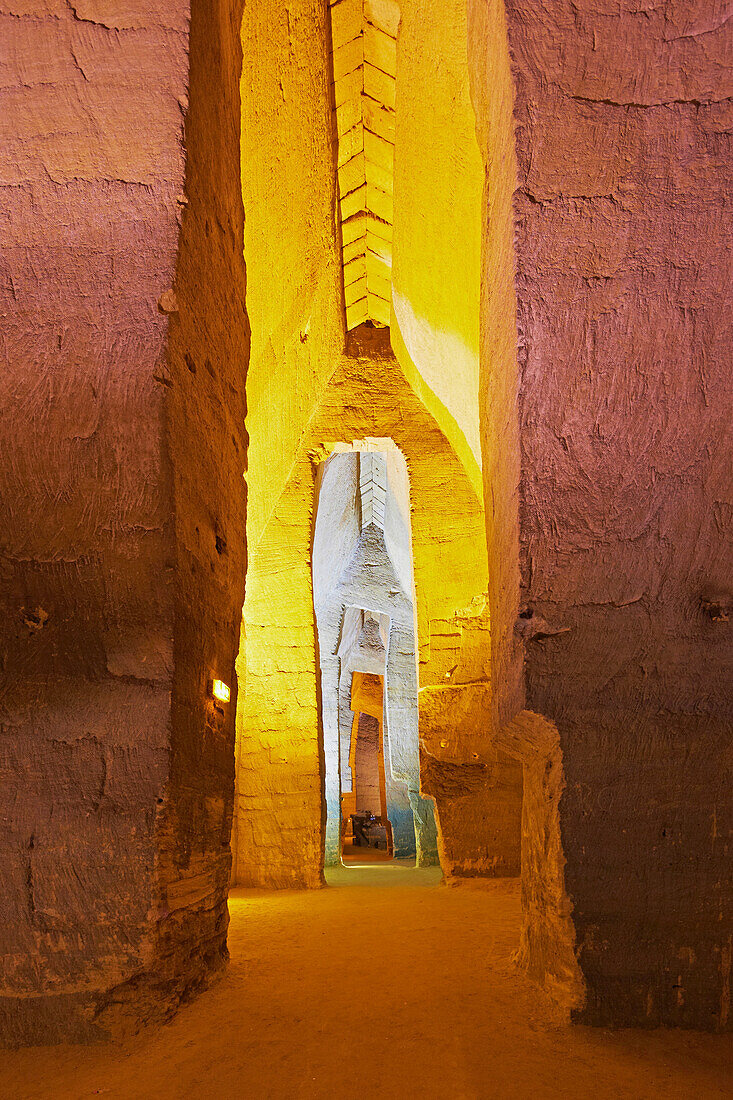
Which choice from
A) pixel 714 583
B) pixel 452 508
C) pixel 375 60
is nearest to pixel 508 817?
pixel 452 508

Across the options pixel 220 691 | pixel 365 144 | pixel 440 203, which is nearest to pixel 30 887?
pixel 220 691

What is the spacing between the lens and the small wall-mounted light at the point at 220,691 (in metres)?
3.43

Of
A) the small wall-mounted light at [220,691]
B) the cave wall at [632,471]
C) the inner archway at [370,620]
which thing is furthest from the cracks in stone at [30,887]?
the inner archway at [370,620]

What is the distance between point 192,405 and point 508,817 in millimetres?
5802

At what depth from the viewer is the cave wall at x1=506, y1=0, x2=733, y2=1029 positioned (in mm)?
2521

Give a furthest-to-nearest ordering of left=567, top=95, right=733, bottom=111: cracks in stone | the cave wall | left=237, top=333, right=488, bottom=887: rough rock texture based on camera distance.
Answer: left=237, top=333, right=488, bottom=887: rough rock texture
left=567, top=95, right=733, bottom=111: cracks in stone
the cave wall

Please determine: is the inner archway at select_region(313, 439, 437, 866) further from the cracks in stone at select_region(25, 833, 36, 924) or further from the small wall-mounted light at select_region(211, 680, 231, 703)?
the cracks in stone at select_region(25, 833, 36, 924)

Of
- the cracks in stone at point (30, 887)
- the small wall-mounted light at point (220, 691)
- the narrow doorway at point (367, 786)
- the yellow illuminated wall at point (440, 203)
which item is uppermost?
the yellow illuminated wall at point (440, 203)

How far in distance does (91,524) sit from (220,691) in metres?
1.07

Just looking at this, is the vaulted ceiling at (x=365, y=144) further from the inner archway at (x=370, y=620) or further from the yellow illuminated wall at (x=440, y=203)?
the inner archway at (x=370, y=620)

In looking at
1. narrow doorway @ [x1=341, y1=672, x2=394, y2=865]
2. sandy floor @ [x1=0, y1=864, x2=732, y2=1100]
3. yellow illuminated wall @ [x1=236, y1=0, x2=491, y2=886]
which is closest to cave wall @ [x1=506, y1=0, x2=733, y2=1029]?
sandy floor @ [x1=0, y1=864, x2=732, y2=1100]

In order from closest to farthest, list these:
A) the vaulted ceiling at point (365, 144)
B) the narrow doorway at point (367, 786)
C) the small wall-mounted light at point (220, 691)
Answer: the small wall-mounted light at point (220, 691) → the vaulted ceiling at point (365, 144) → the narrow doorway at point (367, 786)

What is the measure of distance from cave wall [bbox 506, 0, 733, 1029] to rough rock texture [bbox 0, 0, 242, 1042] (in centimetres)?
151

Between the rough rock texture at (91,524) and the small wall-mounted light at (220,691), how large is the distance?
23 centimetres
